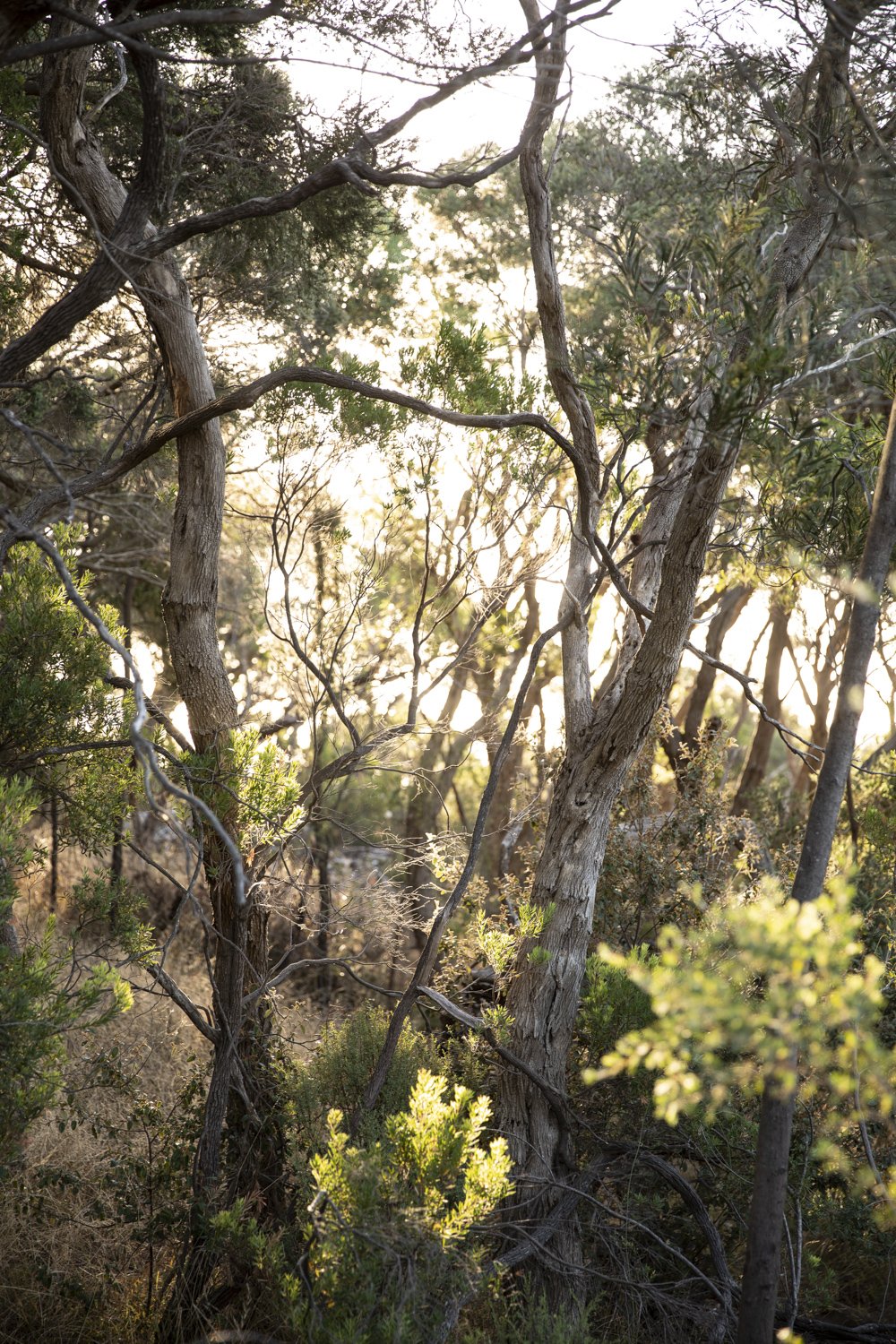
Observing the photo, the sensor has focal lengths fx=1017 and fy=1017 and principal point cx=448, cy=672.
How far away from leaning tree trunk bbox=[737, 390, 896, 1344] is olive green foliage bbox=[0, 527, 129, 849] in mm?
2501

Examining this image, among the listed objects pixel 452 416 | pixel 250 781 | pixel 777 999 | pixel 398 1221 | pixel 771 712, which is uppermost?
pixel 771 712

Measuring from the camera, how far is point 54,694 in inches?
143

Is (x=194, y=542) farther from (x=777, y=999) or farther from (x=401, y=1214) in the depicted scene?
(x=777, y=999)

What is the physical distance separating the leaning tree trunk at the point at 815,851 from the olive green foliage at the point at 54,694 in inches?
98.5

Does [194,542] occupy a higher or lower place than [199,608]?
higher

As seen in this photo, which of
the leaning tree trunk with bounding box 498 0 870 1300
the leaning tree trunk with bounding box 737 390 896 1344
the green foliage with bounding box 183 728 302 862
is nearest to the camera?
the leaning tree trunk with bounding box 737 390 896 1344

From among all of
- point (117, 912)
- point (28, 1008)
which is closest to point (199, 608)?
point (117, 912)

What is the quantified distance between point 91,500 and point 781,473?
634 cm

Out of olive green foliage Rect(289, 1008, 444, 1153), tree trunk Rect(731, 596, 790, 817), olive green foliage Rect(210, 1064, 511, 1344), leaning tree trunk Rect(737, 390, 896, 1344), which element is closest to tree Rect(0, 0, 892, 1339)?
olive green foliage Rect(289, 1008, 444, 1153)

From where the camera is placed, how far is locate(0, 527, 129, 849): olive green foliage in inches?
140

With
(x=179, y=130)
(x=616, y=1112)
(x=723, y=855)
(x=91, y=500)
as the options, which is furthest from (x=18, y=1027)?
(x=91, y=500)

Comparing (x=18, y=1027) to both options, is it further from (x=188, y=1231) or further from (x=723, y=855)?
(x=723, y=855)

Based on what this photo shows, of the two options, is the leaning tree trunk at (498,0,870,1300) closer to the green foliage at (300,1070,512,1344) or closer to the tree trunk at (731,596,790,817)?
the green foliage at (300,1070,512,1344)

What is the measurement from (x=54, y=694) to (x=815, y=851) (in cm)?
259
